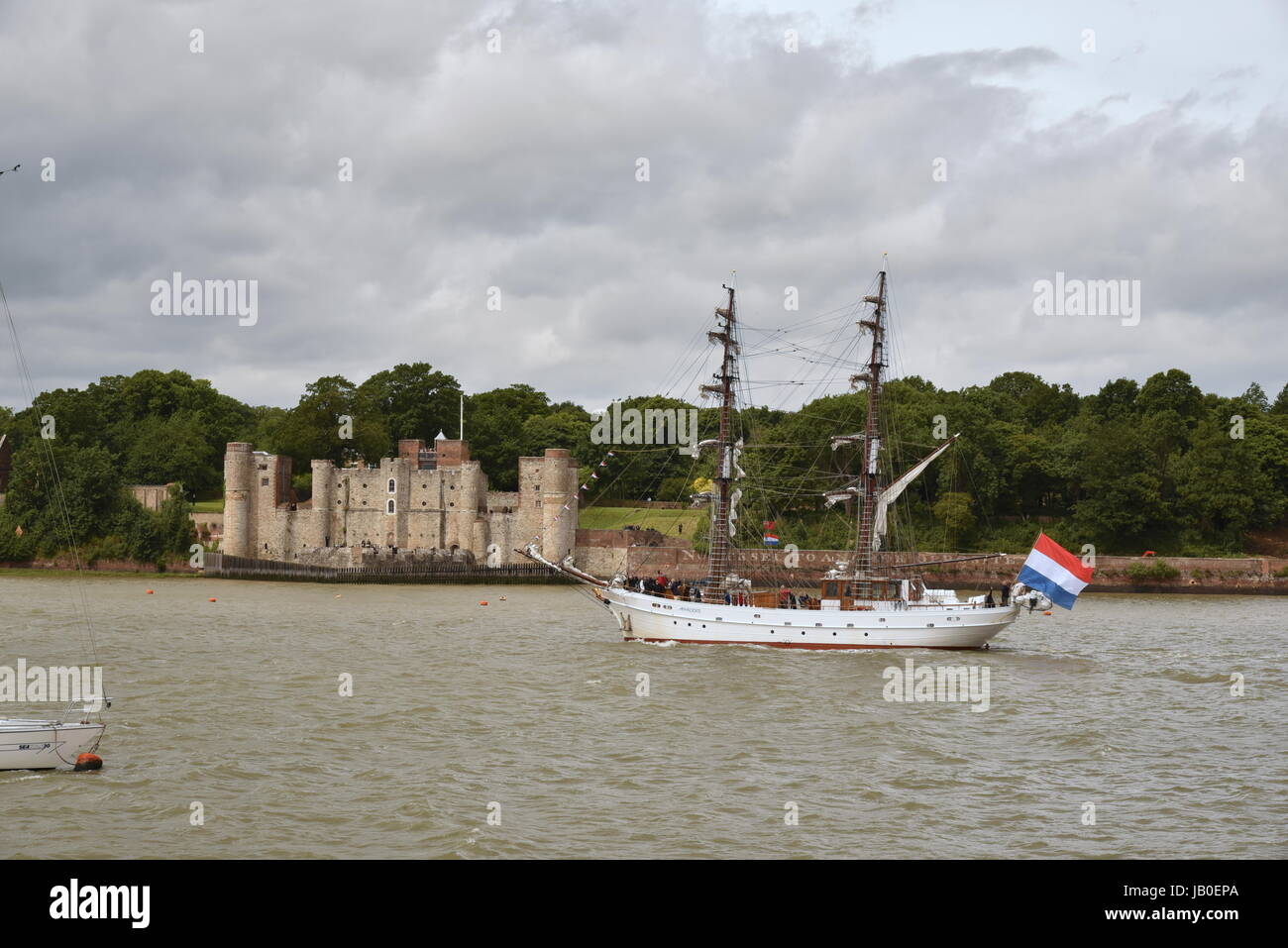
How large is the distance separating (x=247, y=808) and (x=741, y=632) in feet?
74.9

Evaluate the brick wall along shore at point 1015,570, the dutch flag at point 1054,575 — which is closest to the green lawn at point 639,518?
the brick wall along shore at point 1015,570

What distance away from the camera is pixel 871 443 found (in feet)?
134

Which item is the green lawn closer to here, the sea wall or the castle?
the castle

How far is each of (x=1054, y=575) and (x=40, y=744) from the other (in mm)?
28560

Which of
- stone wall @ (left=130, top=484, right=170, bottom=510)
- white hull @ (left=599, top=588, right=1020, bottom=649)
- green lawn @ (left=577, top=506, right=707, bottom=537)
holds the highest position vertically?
stone wall @ (left=130, top=484, right=170, bottom=510)

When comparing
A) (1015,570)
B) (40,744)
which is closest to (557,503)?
(1015,570)

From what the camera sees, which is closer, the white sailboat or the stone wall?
the white sailboat

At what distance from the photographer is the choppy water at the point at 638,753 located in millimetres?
14320

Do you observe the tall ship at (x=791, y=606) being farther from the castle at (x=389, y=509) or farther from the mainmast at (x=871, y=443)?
the castle at (x=389, y=509)

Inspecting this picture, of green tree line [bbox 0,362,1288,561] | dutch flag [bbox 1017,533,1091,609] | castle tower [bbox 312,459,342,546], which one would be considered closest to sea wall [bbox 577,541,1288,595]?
green tree line [bbox 0,362,1288,561]

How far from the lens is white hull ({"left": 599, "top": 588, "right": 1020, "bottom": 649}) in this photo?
36.1 meters

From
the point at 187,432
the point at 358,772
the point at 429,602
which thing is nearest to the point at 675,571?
the point at 429,602

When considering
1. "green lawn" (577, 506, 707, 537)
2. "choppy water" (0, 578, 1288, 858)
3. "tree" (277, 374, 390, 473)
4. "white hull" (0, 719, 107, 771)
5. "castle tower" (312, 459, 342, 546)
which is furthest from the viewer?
"tree" (277, 374, 390, 473)
